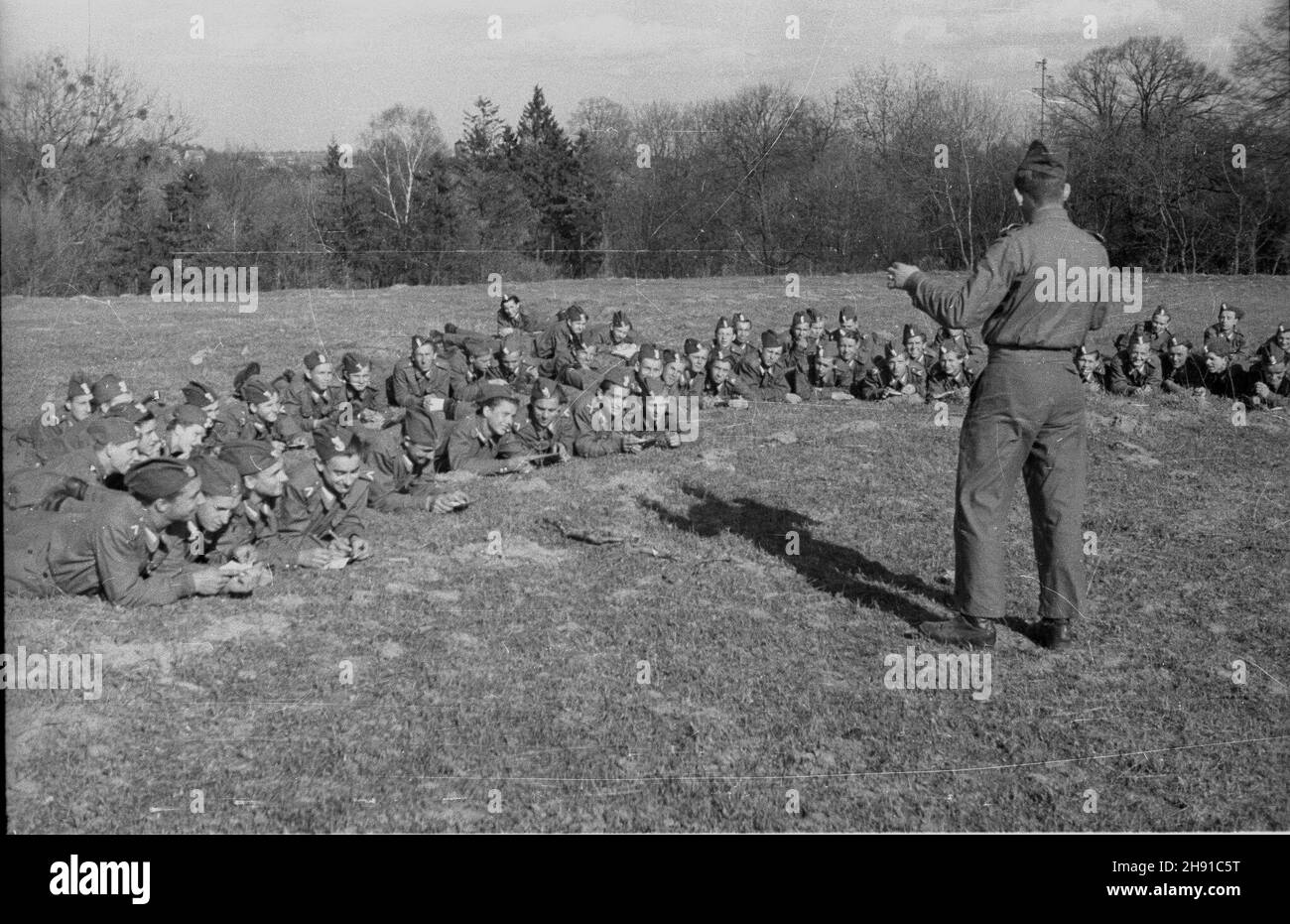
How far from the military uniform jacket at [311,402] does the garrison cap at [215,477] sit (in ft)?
21.4

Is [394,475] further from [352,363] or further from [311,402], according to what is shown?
[311,402]

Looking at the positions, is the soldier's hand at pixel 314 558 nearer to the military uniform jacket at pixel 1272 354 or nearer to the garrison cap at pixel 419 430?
the garrison cap at pixel 419 430

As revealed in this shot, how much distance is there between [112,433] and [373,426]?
4483mm

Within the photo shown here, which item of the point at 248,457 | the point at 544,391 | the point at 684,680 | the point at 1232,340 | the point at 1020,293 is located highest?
the point at 1020,293

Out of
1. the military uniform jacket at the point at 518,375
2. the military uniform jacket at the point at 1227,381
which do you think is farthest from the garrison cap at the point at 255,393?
the military uniform jacket at the point at 1227,381

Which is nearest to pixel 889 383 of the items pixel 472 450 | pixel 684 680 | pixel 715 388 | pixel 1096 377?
pixel 715 388

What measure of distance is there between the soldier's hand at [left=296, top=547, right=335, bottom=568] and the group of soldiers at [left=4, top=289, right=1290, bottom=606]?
1 cm

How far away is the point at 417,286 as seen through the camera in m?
29.1

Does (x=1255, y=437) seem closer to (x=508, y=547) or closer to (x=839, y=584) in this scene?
(x=839, y=584)

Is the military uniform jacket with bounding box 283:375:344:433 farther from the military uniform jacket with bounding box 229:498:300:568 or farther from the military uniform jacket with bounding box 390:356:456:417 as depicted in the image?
the military uniform jacket with bounding box 229:498:300:568

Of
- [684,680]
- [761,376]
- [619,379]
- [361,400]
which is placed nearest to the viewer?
[684,680]

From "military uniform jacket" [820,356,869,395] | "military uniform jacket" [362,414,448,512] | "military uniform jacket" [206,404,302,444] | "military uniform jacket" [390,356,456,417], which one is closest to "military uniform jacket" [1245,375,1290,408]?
"military uniform jacket" [820,356,869,395]

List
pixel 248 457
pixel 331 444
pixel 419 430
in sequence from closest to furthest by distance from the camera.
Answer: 1. pixel 248 457
2. pixel 331 444
3. pixel 419 430

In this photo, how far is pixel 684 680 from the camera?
7.09 m
